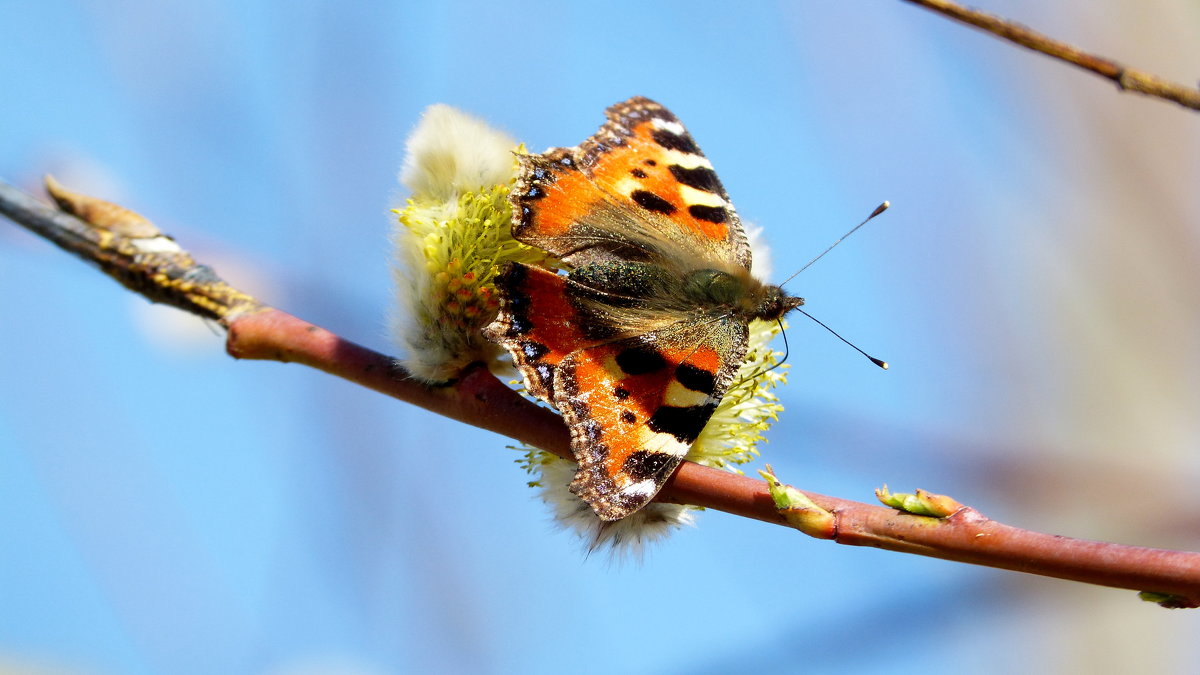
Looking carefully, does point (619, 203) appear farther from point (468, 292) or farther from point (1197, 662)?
point (1197, 662)

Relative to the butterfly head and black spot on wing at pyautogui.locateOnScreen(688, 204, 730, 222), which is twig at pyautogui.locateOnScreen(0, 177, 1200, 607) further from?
→ black spot on wing at pyautogui.locateOnScreen(688, 204, 730, 222)

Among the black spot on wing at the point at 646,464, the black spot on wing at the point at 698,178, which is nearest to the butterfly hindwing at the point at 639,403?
the black spot on wing at the point at 646,464

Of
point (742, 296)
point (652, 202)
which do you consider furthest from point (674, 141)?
point (742, 296)

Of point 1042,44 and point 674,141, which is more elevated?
point 674,141

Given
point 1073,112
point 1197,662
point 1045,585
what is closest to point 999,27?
point 1045,585

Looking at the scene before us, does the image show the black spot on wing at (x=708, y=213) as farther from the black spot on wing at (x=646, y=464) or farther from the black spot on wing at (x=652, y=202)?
the black spot on wing at (x=646, y=464)

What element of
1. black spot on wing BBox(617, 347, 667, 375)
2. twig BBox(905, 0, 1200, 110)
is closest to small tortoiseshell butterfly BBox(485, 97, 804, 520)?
black spot on wing BBox(617, 347, 667, 375)

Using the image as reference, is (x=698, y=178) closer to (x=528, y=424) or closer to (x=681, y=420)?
(x=681, y=420)
